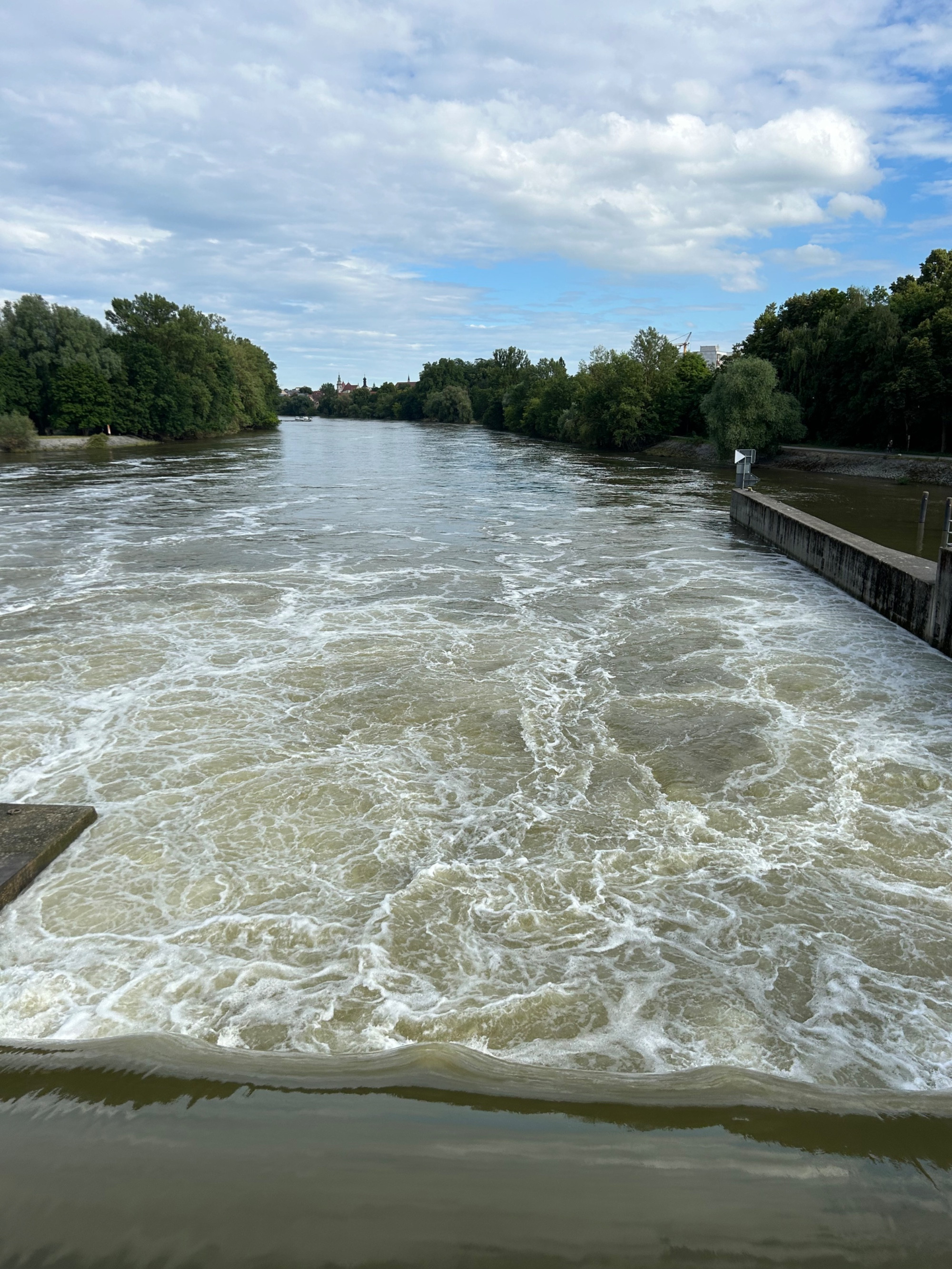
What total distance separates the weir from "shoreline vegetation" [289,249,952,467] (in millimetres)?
27564

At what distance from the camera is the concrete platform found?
21.8ft

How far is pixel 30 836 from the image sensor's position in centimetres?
718

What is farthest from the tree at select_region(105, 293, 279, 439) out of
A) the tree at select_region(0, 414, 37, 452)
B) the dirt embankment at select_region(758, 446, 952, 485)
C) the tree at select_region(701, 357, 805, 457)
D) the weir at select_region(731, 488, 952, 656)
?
the weir at select_region(731, 488, 952, 656)

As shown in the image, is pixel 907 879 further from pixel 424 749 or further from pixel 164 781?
pixel 164 781

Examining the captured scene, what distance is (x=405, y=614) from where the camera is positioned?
16.0m

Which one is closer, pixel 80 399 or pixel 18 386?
pixel 18 386

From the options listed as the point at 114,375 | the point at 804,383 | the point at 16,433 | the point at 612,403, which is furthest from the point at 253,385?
the point at 804,383

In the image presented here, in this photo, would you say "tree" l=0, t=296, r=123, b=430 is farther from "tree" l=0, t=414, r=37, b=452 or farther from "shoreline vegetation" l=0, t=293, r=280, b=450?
"tree" l=0, t=414, r=37, b=452

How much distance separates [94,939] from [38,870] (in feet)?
4.18

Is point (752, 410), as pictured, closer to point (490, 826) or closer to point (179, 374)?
point (490, 826)

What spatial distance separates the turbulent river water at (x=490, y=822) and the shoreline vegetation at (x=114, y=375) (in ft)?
178

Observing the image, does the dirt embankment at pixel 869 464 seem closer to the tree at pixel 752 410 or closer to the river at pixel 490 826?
the tree at pixel 752 410

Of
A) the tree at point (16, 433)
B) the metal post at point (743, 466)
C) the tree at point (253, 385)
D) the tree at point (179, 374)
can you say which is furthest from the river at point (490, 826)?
the tree at point (253, 385)

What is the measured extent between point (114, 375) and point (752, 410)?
52484mm
